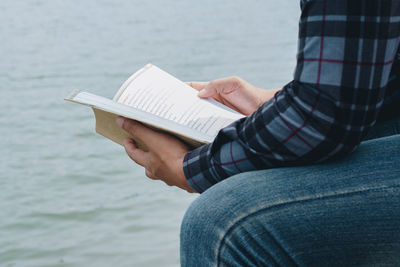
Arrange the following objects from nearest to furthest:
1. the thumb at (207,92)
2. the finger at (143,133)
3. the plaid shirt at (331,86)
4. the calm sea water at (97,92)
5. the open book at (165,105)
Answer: the plaid shirt at (331,86) → the finger at (143,133) → the open book at (165,105) → the thumb at (207,92) → the calm sea water at (97,92)

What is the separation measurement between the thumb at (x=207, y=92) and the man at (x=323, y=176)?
0.48 metres

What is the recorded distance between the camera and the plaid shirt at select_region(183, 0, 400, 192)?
0.76 m

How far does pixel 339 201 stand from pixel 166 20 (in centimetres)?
976

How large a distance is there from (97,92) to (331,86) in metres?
4.95

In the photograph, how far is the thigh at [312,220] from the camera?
768mm

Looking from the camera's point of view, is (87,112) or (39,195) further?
(87,112)

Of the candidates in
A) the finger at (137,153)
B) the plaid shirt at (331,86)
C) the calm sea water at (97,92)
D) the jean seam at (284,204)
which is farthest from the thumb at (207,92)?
the calm sea water at (97,92)

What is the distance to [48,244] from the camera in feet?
9.27

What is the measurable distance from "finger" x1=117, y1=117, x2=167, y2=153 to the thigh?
293mm

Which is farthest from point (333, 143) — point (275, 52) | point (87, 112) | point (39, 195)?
point (275, 52)

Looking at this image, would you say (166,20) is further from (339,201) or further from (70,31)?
(339,201)

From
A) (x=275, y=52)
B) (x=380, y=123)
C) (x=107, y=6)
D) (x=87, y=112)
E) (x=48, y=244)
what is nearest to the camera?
(x=380, y=123)

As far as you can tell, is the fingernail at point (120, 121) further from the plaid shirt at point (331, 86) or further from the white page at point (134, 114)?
the plaid shirt at point (331, 86)

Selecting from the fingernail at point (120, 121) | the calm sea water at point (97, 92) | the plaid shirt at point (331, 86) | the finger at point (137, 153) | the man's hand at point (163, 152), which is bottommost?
the calm sea water at point (97, 92)
